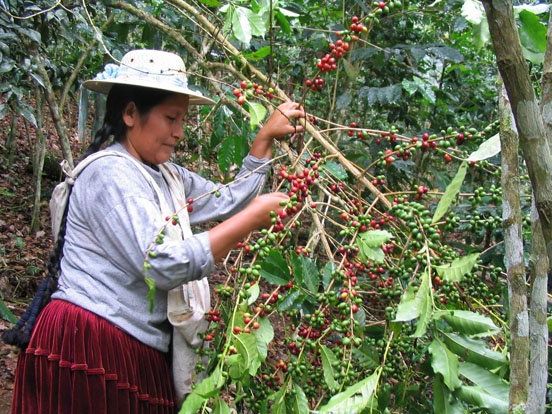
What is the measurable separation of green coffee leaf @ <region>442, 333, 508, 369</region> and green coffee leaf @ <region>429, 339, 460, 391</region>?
0.12 ft

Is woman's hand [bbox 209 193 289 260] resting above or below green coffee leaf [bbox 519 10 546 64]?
below

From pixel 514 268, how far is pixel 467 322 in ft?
1.04

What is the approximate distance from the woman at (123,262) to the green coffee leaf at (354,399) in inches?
20.9

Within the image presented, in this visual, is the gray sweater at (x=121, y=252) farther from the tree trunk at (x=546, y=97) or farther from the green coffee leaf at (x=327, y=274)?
the tree trunk at (x=546, y=97)

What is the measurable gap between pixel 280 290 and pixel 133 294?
428 millimetres

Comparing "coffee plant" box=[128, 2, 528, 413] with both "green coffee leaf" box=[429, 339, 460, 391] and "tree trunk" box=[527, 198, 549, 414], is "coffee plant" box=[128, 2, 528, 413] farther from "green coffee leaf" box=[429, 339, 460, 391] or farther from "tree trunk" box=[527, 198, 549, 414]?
"tree trunk" box=[527, 198, 549, 414]

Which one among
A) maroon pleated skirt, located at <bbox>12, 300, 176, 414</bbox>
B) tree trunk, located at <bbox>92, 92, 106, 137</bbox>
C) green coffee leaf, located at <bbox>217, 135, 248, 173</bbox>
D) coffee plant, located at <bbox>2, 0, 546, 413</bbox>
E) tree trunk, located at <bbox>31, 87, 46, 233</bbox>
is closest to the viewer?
coffee plant, located at <bbox>2, 0, 546, 413</bbox>

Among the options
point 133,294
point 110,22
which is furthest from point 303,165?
point 110,22

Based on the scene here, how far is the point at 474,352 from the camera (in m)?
1.24

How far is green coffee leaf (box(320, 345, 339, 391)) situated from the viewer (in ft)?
4.32

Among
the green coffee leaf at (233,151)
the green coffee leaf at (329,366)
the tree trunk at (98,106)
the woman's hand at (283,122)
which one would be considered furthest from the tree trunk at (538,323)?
the tree trunk at (98,106)

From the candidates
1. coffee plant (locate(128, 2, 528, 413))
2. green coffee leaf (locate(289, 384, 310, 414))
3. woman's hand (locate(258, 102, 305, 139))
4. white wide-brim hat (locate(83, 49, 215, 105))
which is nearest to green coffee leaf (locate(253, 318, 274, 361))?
coffee plant (locate(128, 2, 528, 413))

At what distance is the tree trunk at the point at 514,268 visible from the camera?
0.89 m

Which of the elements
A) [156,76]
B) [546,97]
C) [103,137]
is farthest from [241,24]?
[546,97]
